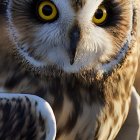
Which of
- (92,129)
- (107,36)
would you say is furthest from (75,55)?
(92,129)

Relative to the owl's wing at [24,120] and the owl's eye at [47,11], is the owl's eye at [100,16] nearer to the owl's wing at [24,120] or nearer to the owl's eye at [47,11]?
the owl's eye at [47,11]

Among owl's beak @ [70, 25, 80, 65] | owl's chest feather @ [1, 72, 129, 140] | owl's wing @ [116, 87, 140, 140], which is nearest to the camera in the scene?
owl's beak @ [70, 25, 80, 65]

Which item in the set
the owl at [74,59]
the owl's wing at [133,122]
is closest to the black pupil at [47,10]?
the owl at [74,59]

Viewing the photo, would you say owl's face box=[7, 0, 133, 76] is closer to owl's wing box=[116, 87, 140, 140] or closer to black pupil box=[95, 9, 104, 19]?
black pupil box=[95, 9, 104, 19]

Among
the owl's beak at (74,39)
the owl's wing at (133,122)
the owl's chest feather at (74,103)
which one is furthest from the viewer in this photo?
the owl's wing at (133,122)

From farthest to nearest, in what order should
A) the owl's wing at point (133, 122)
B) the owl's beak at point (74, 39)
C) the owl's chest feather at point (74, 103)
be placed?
the owl's wing at point (133, 122), the owl's chest feather at point (74, 103), the owl's beak at point (74, 39)

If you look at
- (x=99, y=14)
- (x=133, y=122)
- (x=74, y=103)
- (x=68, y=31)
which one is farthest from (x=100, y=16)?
(x=133, y=122)

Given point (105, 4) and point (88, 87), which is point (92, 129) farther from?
point (105, 4)

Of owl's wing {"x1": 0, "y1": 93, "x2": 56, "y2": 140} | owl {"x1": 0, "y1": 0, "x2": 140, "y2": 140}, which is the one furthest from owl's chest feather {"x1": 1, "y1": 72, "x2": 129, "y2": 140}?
owl's wing {"x1": 0, "y1": 93, "x2": 56, "y2": 140}
